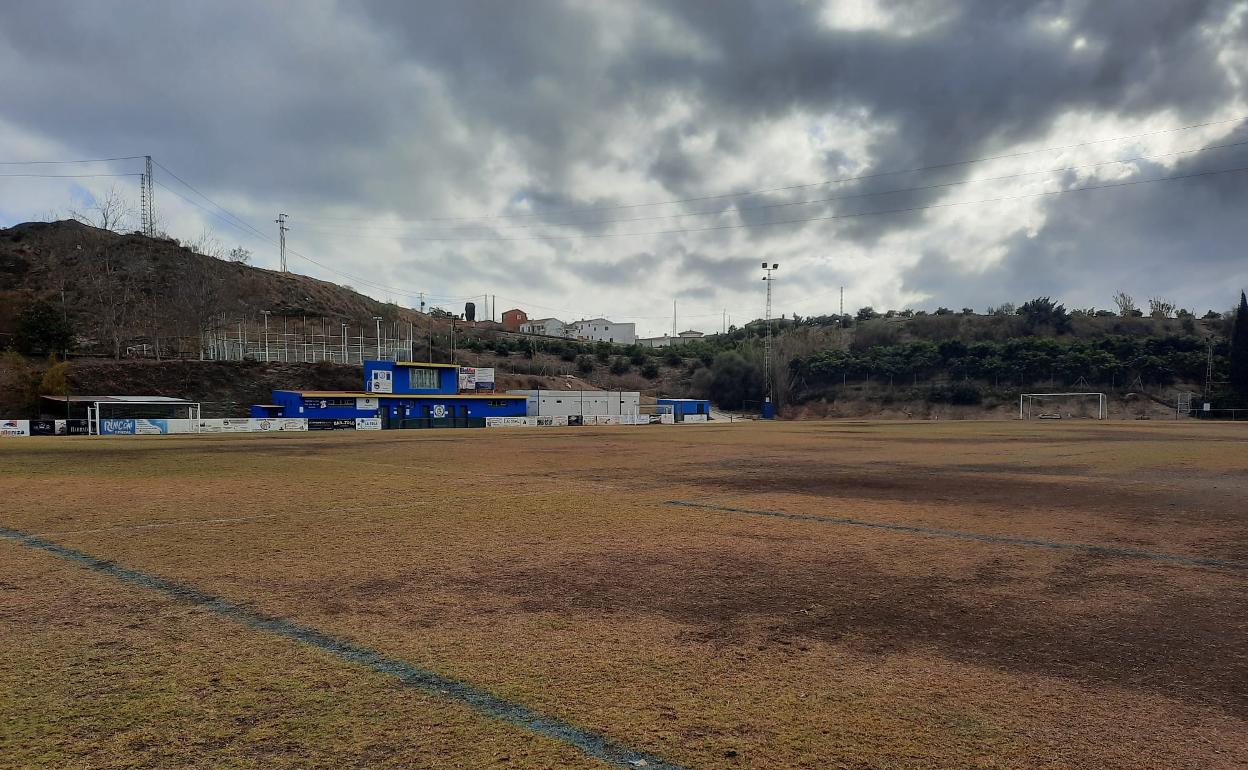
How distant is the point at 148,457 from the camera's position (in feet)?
79.8

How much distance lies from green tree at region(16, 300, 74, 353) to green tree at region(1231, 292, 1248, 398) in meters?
128

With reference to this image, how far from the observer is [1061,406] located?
89062 mm

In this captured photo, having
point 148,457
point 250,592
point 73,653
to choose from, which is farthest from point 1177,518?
point 148,457

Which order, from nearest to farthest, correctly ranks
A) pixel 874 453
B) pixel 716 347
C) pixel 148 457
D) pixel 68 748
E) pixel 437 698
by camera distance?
pixel 68 748 < pixel 437 698 < pixel 148 457 < pixel 874 453 < pixel 716 347

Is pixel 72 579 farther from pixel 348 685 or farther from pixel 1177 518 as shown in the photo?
pixel 1177 518

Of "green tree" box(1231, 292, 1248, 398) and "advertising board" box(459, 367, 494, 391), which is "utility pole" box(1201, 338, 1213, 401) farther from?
"advertising board" box(459, 367, 494, 391)

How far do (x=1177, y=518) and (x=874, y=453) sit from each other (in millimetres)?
16695

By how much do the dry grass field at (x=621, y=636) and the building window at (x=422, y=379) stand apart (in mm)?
52674

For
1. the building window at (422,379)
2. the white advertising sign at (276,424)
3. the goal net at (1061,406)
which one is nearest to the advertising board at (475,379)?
the building window at (422,379)

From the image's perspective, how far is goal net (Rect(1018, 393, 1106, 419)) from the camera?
85500mm

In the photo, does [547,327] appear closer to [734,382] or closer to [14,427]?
[734,382]

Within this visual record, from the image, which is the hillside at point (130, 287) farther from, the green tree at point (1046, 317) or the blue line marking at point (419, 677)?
the green tree at point (1046, 317)

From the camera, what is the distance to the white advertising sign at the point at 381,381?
6200cm

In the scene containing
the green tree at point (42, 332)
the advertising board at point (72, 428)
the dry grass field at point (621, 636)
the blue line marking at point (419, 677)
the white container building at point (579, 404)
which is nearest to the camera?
the blue line marking at point (419, 677)
